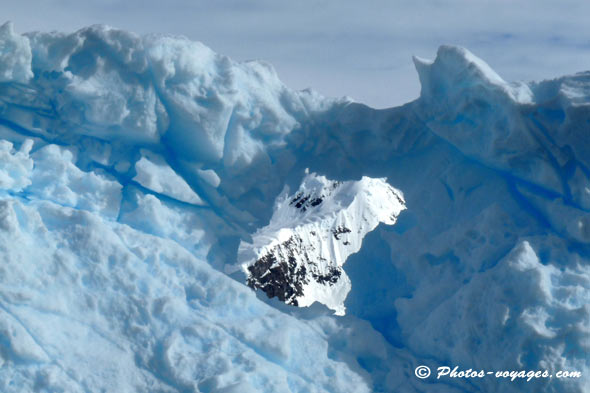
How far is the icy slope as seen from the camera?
38031 millimetres

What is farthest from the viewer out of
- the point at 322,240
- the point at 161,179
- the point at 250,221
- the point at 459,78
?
the point at 322,240

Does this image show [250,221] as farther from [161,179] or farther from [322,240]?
[322,240]

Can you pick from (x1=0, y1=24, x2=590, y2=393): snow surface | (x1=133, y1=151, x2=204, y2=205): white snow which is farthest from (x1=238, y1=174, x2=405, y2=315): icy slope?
(x1=133, y1=151, x2=204, y2=205): white snow

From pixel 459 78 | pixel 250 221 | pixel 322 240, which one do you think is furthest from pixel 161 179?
pixel 322 240

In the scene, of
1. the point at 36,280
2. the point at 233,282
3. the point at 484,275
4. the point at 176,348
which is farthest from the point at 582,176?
the point at 36,280

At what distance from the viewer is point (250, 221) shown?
23.0 feet

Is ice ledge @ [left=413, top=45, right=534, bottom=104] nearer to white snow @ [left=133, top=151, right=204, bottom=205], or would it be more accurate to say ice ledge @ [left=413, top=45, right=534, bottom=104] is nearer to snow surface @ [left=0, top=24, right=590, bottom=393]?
snow surface @ [left=0, top=24, right=590, bottom=393]

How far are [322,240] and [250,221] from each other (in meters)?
38.6

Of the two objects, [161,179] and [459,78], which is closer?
[459,78]

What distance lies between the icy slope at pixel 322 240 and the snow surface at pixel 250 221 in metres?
27.9

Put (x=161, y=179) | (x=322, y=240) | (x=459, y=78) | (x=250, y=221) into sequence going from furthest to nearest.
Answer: (x=322, y=240) → (x=250, y=221) → (x=161, y=179) → (x=459, y=78)

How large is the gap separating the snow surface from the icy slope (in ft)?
91.6

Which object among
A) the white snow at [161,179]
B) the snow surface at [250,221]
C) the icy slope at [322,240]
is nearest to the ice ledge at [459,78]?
the snow surface at [250,221]

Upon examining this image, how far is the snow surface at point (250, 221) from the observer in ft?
16.8
